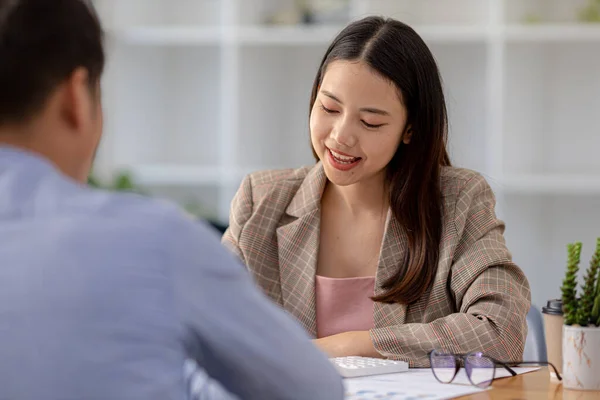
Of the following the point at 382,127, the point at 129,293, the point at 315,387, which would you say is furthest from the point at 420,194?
the point at 129,293

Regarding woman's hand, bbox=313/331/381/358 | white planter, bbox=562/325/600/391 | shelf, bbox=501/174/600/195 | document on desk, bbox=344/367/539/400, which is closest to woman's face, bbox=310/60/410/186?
woman's hand, bbox=313/331/381/358

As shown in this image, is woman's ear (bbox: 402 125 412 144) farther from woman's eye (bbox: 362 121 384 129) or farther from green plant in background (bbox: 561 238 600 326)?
green plant in background (bbox: 561 238 600 326)

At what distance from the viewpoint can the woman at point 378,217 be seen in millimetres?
2043

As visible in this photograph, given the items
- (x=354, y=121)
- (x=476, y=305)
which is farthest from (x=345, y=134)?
(x=476, y=305)

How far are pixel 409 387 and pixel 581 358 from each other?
0.29 m

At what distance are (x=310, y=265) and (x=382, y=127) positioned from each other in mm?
356

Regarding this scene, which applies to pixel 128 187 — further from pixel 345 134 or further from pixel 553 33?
pixel 345 134

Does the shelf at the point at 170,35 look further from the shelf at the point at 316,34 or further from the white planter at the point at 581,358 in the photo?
the white planter at the point at 581,358

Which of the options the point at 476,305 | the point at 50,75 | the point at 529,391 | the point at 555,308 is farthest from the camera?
the point at 476,305

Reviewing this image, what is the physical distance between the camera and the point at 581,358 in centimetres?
155

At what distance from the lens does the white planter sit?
155cm

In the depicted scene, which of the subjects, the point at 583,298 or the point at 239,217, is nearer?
the point at 583,298

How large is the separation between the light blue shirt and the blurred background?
3.14 meters

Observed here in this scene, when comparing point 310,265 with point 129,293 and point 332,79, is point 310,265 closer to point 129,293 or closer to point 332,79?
point 332,79
